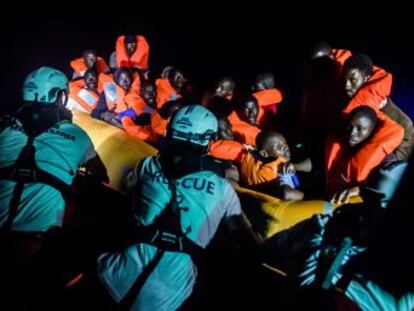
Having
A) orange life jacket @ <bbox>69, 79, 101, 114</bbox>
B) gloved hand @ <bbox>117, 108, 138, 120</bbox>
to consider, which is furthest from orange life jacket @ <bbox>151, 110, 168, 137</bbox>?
orange life jacket @ <bbox>69, 79, 101, 114</bbox>

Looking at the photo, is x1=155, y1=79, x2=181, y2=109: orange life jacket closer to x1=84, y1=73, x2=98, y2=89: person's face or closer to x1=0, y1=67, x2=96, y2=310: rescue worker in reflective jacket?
x1=84, y1=73, x2=98, y2=89: person's face

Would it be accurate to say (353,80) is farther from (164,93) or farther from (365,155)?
(164,93)

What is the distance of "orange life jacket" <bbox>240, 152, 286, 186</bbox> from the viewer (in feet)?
10.0

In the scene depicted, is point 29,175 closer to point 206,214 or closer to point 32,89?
point 32,89

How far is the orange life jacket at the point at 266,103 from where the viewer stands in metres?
4.22

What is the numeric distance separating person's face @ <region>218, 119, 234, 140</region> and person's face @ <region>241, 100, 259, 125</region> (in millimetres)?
261

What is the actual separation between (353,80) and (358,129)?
1.98ft

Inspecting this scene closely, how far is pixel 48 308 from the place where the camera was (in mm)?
2143

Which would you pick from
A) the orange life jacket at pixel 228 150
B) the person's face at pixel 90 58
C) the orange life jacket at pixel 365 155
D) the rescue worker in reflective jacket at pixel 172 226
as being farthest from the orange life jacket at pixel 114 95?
the rescue worker in reflective jacket at pixel 172 226

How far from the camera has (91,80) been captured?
5508 mm

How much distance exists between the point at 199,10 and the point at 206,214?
18.4ft

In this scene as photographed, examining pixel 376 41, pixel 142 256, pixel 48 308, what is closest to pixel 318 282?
pixel 142 256

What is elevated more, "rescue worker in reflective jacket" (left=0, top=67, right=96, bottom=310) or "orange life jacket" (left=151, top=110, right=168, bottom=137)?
"rescue worker in reflective jacket" (left=0, top=67, right=96, bottom=310)

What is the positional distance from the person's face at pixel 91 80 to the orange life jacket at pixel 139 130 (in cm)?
108
